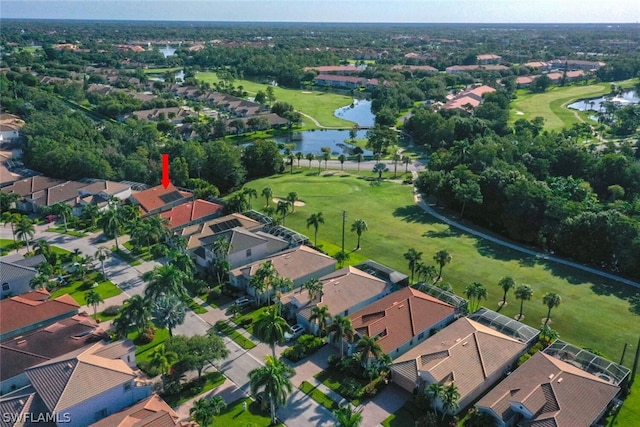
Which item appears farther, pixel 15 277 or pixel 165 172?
pixel 165 172

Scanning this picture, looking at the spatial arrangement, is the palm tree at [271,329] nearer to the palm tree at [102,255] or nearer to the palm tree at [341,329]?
the palm tree at [341,329]

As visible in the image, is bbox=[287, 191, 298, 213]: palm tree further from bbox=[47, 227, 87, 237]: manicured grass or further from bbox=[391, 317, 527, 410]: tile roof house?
bbox=[391, 317, 527, 410]: tile roof house

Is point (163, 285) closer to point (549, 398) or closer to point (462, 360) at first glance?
point (462, 360)

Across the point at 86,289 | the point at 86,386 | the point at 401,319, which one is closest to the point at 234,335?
the point at 86,386

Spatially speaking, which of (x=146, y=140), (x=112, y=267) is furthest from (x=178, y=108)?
(x=112, y=267)

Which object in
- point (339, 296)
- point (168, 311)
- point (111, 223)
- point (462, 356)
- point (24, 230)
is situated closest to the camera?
point (462, 356)
